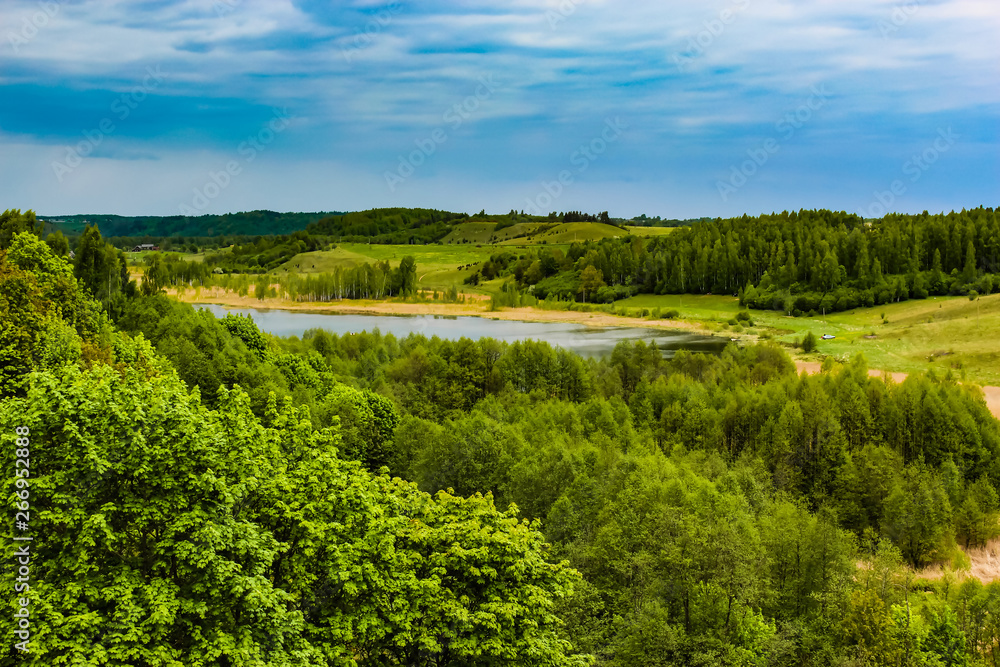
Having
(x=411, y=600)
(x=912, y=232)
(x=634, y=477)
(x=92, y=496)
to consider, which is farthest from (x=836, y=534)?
(x=912, y=232)

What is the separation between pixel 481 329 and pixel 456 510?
126 meters

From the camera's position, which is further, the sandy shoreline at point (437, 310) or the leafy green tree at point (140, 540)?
the sandy shoreline at point (437, 310)

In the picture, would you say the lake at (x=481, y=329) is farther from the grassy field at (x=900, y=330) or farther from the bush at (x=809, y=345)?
the grassy field at (x=900, y=330)

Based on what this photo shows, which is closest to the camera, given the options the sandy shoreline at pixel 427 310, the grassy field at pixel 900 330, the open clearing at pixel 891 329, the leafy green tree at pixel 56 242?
the leafy green tree at pixel 56 242

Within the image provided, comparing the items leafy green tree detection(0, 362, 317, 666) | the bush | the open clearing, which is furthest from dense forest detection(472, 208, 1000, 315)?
leafy green tree detection(0, 362, 317, 666)

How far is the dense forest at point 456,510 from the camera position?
17.0 m

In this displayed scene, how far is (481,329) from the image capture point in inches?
5876

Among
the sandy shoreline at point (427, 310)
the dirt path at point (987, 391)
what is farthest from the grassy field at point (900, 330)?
the sandy shoreline at point (427, 310)

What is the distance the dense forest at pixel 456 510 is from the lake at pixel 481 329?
54.2 meters

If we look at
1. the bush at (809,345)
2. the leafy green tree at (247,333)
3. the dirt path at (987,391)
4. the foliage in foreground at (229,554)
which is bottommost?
the dirt path at (987,391)

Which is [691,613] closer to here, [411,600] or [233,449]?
[411,600]

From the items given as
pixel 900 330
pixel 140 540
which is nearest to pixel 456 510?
pixel 140 540

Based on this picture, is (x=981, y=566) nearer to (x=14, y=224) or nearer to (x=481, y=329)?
(x=14, y=224)

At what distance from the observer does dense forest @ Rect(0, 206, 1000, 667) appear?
16953 mm
